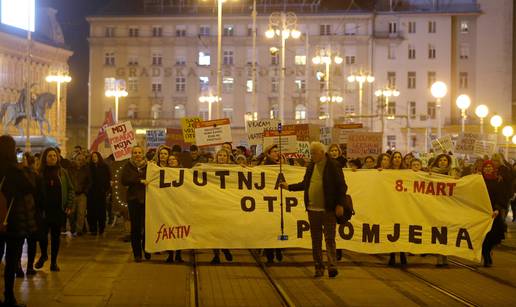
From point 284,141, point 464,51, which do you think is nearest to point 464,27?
point 464,51

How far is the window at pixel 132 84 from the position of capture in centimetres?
9488

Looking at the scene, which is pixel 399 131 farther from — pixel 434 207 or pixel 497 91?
pixel 434 207

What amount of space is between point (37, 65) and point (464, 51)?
38.5 meters

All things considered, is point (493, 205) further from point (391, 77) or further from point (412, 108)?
point (412, 108)

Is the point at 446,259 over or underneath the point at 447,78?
underneath

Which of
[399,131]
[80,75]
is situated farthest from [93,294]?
[80,75]

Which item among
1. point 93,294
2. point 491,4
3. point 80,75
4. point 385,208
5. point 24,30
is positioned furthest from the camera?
point 80,75

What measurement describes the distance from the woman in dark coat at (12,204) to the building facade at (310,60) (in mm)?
79623

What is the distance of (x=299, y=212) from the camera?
16.0 meters

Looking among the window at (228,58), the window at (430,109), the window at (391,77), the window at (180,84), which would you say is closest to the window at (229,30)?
the window at (228,58)

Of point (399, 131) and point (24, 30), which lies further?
point (399, 131)

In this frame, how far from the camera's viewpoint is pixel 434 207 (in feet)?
52.4

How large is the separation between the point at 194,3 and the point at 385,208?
81671mm

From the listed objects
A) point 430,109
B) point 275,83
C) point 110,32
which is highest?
point 110,32
